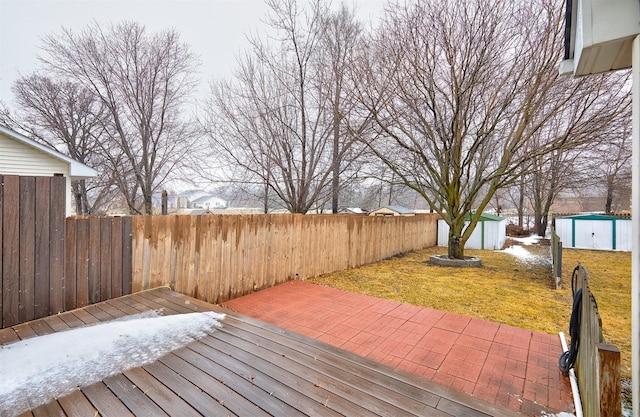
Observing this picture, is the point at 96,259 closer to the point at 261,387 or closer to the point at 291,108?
the point at 261,387


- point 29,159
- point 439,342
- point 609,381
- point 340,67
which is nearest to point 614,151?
point 340,67

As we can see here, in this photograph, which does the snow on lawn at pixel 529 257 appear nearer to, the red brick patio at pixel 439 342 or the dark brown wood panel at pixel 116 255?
the red brick patio at pixel 439 342

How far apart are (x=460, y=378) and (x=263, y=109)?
9.32 m

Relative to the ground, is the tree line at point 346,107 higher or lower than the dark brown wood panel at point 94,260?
higher

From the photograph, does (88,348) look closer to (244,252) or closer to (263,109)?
(244,252)

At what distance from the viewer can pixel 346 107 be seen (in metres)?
9.62

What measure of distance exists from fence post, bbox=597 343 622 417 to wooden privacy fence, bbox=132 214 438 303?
465cm

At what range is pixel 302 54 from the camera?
33.0 ft

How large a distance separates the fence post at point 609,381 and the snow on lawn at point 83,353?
9.33 ft

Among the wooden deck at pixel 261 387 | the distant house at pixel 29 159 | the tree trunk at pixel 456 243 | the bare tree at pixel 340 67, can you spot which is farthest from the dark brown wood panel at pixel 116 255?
the tree trunk at pixel 456 243

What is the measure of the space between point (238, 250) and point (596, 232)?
1560 cm

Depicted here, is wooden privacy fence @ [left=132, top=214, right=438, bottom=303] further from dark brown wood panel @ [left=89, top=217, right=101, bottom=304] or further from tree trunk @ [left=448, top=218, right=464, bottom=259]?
tree trunk @ [left=448, top=218, right=464, bottom=259]

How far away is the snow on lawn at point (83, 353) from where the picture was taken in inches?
77.0

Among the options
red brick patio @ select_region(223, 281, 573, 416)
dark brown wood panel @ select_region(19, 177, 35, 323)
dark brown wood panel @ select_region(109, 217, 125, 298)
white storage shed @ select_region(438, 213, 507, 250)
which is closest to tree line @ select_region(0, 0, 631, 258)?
white storage shed @ select_region(438, 213, 507, 250)
